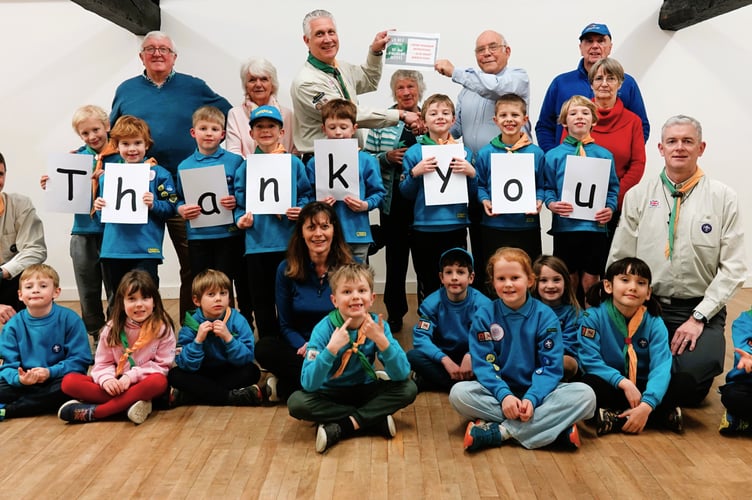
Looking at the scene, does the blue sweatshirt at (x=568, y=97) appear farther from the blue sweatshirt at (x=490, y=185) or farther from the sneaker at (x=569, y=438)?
the sneaker at (x=569, y=438)

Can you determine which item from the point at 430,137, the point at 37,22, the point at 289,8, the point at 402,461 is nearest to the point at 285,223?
the point at 430,137

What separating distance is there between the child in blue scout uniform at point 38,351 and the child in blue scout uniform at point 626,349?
2.24 m

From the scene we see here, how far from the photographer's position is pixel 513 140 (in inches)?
153

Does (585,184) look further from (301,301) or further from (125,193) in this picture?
(125,193)

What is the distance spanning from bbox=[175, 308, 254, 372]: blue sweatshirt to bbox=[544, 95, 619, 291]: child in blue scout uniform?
1.61m

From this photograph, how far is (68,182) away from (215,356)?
1314 mm

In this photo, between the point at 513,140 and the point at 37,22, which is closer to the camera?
the point at 513,140

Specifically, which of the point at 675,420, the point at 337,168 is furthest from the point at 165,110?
the point at 675,420

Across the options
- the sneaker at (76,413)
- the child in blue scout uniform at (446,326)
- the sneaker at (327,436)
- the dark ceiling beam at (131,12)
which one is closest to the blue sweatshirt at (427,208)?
the child in blue scout uniform at (446,326)

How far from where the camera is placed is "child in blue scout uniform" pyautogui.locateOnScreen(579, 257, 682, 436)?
313cm

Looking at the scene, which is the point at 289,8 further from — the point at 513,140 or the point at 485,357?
the point at 485,357

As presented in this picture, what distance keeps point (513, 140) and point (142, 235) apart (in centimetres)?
194

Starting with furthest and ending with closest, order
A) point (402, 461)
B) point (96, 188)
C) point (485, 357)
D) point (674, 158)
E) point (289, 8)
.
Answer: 1. point (289, 8)
2. point (96, 188)
3. point (674, 158)
4. point (485, 357)
5. point (402, 461)

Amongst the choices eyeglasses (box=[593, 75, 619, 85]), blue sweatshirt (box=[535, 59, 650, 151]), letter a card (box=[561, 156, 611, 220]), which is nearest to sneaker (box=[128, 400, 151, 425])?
letter a card (box=[561, 156, 611, 220])
